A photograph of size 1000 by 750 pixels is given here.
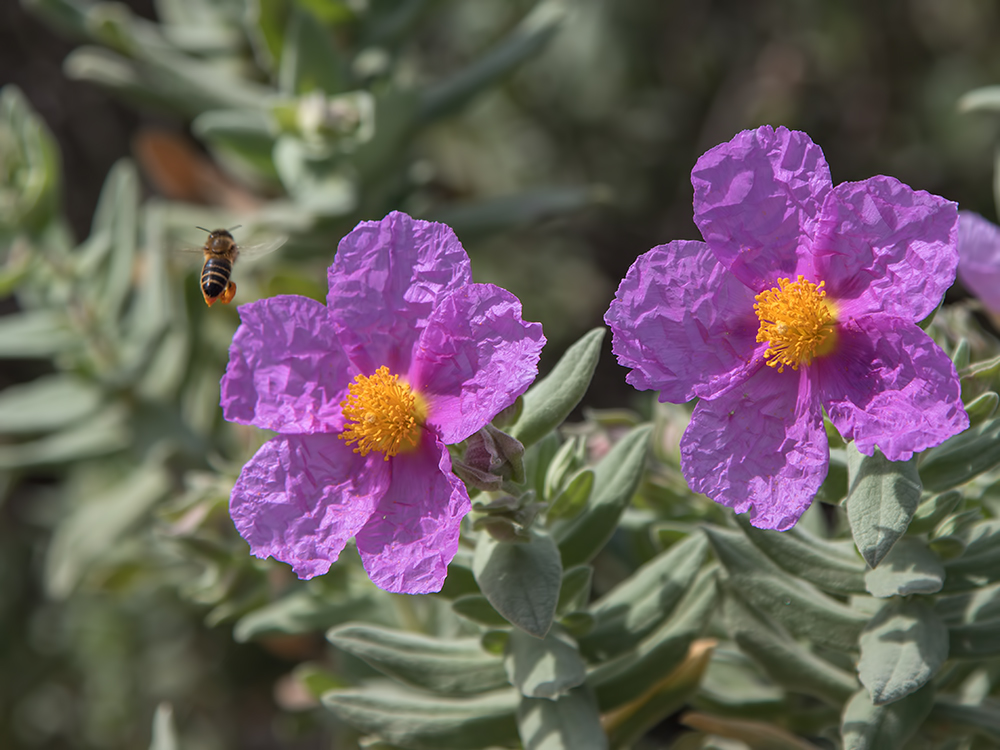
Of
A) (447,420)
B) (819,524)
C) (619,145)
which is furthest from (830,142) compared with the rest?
(447,420)

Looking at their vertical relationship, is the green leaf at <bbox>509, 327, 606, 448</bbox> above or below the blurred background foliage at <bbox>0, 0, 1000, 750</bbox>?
below

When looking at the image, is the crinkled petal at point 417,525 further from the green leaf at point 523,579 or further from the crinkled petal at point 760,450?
the crinkled petal at point 760,450

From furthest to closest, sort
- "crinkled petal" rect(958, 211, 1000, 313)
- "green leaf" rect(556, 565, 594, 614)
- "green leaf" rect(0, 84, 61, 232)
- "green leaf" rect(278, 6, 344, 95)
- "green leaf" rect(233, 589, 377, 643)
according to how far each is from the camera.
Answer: "green leaf" rect(0, 84, 61, 232) → "green leaf" rect(278, 6, 344, 95) → "green leaf" rect(233, 589, 377, 643) → "crinkled petal" rect(958, 211, 1000, 313) → "green leaf" rect(556, 565, 594, 614)

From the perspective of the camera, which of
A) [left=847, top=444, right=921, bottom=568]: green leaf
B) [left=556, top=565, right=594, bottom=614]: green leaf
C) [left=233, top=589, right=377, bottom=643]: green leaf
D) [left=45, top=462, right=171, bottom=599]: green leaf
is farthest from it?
[left=45, top=462, right=171, bottom=599]: green leaf

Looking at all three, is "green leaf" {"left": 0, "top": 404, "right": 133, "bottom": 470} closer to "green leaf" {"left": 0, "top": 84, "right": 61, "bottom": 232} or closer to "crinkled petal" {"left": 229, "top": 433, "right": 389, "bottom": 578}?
"green leaf" {"left": 0, "top": 84, "right": 61, "bottom": 232}

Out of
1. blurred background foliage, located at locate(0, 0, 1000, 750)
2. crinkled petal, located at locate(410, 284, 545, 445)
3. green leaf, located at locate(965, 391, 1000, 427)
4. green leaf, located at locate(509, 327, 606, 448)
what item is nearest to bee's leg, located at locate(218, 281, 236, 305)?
blurred background foliage, located at locate(0, 0, 1000, 750)

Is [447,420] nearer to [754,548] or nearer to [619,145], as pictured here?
[754,548]

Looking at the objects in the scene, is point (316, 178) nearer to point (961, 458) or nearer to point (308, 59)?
point (308, 59)
